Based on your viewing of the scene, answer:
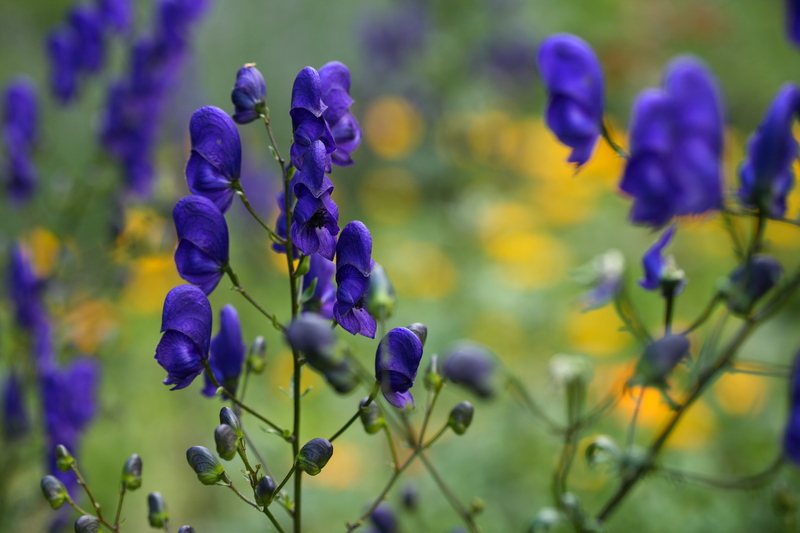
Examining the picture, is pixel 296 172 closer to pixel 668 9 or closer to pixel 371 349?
pixel 371 349

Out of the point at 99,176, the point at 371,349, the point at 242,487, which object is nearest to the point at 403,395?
the point at 99,176

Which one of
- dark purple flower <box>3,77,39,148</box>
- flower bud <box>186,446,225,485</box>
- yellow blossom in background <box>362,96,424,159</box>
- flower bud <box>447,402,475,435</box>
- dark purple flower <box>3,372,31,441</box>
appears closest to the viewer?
flower bud <box>186,446,225,485</box>

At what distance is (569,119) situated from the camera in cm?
115

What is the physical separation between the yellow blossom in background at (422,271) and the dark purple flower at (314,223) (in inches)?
105

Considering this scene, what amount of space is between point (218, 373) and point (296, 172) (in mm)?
375

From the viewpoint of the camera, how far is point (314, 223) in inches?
37.3

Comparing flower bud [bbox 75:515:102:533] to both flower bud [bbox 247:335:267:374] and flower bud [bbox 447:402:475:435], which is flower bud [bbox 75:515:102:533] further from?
flower bud [bbox 447:402:475:435]

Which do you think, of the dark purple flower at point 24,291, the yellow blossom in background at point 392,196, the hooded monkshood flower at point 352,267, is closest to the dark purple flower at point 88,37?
the dark purple flower at point 24,291

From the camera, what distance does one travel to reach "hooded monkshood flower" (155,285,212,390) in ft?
3.19

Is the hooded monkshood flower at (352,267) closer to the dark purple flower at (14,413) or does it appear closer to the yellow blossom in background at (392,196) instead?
the dark purple flower at (14,413)

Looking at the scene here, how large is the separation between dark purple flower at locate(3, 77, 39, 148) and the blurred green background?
122 millimetres

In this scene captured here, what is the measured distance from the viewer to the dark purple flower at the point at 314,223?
0.91 meters

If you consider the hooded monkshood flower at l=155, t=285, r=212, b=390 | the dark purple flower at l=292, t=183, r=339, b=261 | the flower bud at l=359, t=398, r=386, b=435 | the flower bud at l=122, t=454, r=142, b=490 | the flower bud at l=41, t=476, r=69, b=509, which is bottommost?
the flower bud at l=359, t=398, r=386, b=435

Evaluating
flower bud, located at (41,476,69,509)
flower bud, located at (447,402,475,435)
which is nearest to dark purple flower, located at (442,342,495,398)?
flower bud, located at (447,402,475,435)
